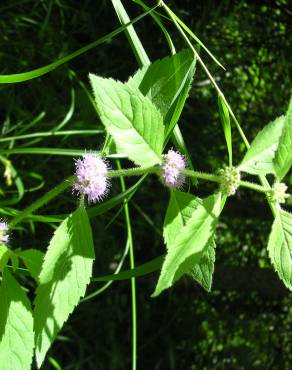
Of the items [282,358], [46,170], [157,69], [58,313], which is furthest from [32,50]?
[282,358]

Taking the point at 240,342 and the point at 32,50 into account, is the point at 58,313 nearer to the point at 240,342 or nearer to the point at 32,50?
the point at 32,50

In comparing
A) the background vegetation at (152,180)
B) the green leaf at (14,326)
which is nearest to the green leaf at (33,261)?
the green leaf at (14,326)

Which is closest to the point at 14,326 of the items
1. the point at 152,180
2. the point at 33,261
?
the point at 33,261

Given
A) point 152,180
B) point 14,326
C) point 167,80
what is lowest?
point 14,326

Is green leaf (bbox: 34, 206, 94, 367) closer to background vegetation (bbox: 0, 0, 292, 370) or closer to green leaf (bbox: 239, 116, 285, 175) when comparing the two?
green leaf (bbox: 239, 116, 285, 175)

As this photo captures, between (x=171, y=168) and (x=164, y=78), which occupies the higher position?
(x=164, y=78)

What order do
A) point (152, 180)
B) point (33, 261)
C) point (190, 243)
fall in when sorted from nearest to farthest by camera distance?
Answer: point (190, 243) → point (33, 261) → point (152, 180)

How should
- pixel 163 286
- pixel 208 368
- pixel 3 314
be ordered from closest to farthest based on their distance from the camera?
pixel 163 286
pixel 3 314
pixel 208 368

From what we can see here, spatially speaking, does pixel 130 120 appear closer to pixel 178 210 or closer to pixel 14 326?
pixel 178 210
